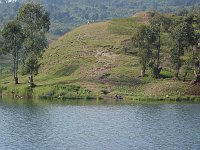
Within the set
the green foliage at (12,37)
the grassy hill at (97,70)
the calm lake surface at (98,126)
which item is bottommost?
the calm lake surface at (98,126)

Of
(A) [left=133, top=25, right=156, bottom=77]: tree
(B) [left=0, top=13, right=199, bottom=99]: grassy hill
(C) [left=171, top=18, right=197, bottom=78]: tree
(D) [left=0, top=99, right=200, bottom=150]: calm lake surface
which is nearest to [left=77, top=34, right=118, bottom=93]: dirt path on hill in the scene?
(B) [left=0, top=13, right=199, bottom=99]: grassy hill

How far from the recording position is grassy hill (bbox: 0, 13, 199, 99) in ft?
366

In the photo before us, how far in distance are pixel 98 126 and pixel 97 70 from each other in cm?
5843

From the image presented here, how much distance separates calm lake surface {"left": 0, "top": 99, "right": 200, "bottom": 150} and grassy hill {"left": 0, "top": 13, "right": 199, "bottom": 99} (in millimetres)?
12244

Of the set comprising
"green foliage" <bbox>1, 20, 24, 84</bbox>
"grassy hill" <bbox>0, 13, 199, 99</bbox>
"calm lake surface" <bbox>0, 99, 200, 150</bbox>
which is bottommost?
"calm lake surface" <bbox>0, 99, 200, 150</bbox>

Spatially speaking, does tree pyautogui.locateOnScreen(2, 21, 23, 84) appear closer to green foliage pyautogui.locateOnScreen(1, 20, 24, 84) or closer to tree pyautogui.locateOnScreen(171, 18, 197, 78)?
green foliage pyautogui.locateOnScreen(1, 20, 24, 84)

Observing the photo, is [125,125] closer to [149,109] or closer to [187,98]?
[149,109]

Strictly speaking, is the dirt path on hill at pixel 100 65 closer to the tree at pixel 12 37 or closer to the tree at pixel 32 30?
the tree at pixel 32 30

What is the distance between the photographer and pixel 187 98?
106 metres

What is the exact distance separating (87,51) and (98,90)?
3614cm

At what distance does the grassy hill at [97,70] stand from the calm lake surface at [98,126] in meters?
12.2

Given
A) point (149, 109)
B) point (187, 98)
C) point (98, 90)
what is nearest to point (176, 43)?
point (187, 98)

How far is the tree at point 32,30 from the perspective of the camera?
394 feet

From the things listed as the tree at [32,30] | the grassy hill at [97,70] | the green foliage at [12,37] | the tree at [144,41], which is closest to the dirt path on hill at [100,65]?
the grassy hill at [97,70]
